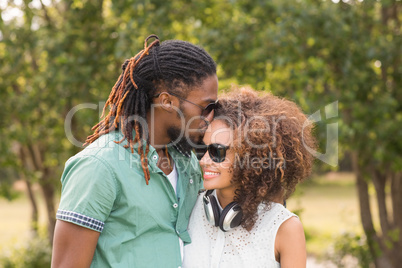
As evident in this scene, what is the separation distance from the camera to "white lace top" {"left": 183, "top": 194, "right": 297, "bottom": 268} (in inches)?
88.8

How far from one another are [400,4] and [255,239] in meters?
5.27

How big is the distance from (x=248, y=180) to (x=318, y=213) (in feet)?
57.4

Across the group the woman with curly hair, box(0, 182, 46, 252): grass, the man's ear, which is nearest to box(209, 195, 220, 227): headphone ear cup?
the woman with curly hair

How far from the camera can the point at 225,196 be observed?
8.18 feet

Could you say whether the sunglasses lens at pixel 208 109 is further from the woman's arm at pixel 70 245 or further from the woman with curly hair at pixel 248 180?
the woman's arm at pixel 70 245

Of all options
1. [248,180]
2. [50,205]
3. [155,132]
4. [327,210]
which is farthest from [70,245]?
[327,210]

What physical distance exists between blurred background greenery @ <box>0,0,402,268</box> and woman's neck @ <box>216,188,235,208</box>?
→ 2.19 m

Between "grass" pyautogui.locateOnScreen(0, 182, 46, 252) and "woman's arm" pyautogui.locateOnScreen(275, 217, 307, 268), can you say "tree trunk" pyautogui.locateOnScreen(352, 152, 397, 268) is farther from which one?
"grass" pyautogui.locateOnScreen(0, 182, 46, 252)

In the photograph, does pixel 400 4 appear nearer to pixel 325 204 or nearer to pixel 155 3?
pixel 155 3

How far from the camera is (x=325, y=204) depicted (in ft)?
71.1

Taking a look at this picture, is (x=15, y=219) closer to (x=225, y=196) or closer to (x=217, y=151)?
(x=225, y=196)

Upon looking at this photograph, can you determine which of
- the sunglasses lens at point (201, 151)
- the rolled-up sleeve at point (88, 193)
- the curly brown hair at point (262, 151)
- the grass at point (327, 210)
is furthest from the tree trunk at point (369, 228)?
the rolled-up sleeve at point (88, 193)

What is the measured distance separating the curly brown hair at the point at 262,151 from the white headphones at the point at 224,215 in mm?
39

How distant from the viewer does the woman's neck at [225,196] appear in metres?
2.47
